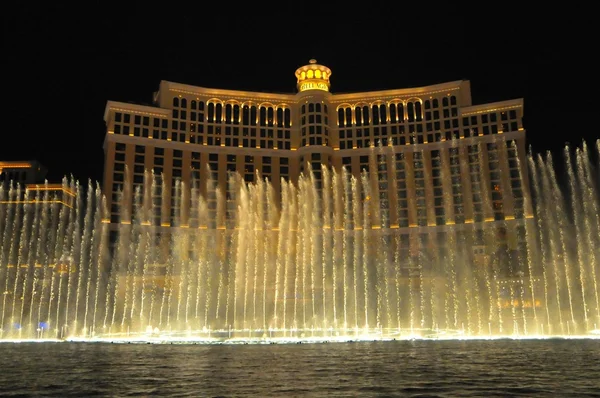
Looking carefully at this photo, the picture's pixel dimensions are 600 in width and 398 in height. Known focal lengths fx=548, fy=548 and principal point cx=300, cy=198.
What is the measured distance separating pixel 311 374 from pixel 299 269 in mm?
51912

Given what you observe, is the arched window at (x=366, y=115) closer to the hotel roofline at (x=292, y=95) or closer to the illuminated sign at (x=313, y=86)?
the hotel roofline at (x=292, y=95)

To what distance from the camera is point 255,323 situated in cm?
6900

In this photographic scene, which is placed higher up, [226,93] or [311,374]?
[226,93]

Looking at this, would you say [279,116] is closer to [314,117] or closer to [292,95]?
[292,95]

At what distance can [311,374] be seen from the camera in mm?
19609

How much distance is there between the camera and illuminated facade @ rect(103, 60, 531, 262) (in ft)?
271

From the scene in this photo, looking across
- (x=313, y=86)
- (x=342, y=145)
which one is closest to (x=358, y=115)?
(x=342, y=145)

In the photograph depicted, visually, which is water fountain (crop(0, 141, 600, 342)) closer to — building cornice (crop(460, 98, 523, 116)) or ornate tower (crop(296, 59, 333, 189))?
ornate tower (crop(296, 59, 333, 189))

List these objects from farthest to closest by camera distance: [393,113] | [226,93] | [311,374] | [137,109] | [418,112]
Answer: [393,113], [418,112], [226,93], [137,109], [311,374]

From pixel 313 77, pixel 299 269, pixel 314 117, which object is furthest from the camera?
pixel 313 77

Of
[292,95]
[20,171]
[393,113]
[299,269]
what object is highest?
[292,95]

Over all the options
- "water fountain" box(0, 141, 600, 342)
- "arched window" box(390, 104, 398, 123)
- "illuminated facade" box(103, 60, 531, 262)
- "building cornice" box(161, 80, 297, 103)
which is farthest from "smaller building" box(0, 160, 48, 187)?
"arched window" box(390, 104, 398, 123)

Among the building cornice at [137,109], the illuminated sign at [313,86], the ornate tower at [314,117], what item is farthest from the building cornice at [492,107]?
the building cornice at [137,109]

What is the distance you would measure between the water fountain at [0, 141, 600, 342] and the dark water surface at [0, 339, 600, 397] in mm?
28483
